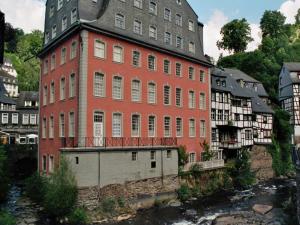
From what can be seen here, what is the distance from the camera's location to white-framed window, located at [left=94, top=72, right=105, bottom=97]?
89.7ft

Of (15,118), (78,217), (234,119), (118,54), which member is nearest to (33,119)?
(15,118)

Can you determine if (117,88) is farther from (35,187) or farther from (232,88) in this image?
(232,88)

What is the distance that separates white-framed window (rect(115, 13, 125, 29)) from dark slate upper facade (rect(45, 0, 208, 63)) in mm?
253

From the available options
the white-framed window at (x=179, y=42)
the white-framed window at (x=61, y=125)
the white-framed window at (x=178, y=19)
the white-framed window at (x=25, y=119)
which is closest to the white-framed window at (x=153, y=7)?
the white-framed window at (x=178, y=19)

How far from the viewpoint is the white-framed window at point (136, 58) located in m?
30.6

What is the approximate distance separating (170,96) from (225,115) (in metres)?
11.5

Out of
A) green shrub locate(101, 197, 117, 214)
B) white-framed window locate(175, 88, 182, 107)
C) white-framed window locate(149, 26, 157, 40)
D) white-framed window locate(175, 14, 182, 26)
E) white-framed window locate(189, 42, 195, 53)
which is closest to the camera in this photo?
green shrub locate(101, 197, 117, 214)

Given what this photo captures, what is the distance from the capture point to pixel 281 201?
3136 centimetres

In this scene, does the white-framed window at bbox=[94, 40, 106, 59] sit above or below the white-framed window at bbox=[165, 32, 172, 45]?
below

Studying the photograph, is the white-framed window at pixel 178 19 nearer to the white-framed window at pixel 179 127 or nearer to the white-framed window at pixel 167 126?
the white-framed window at pixel 179 127

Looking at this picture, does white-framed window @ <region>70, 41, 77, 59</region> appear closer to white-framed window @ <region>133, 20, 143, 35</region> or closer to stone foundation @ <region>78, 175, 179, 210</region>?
white-framed window @ <region>133, 20, 143, 35</region>

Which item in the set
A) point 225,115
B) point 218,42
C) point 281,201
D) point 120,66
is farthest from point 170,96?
point 218,42

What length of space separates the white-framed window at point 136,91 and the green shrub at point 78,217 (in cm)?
1183

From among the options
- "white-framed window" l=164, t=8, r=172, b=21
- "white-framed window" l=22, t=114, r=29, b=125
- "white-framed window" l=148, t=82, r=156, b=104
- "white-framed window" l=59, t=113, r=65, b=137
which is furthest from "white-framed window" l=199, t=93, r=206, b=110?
"white-framed window" l=22, t=114, r=29, b=125
